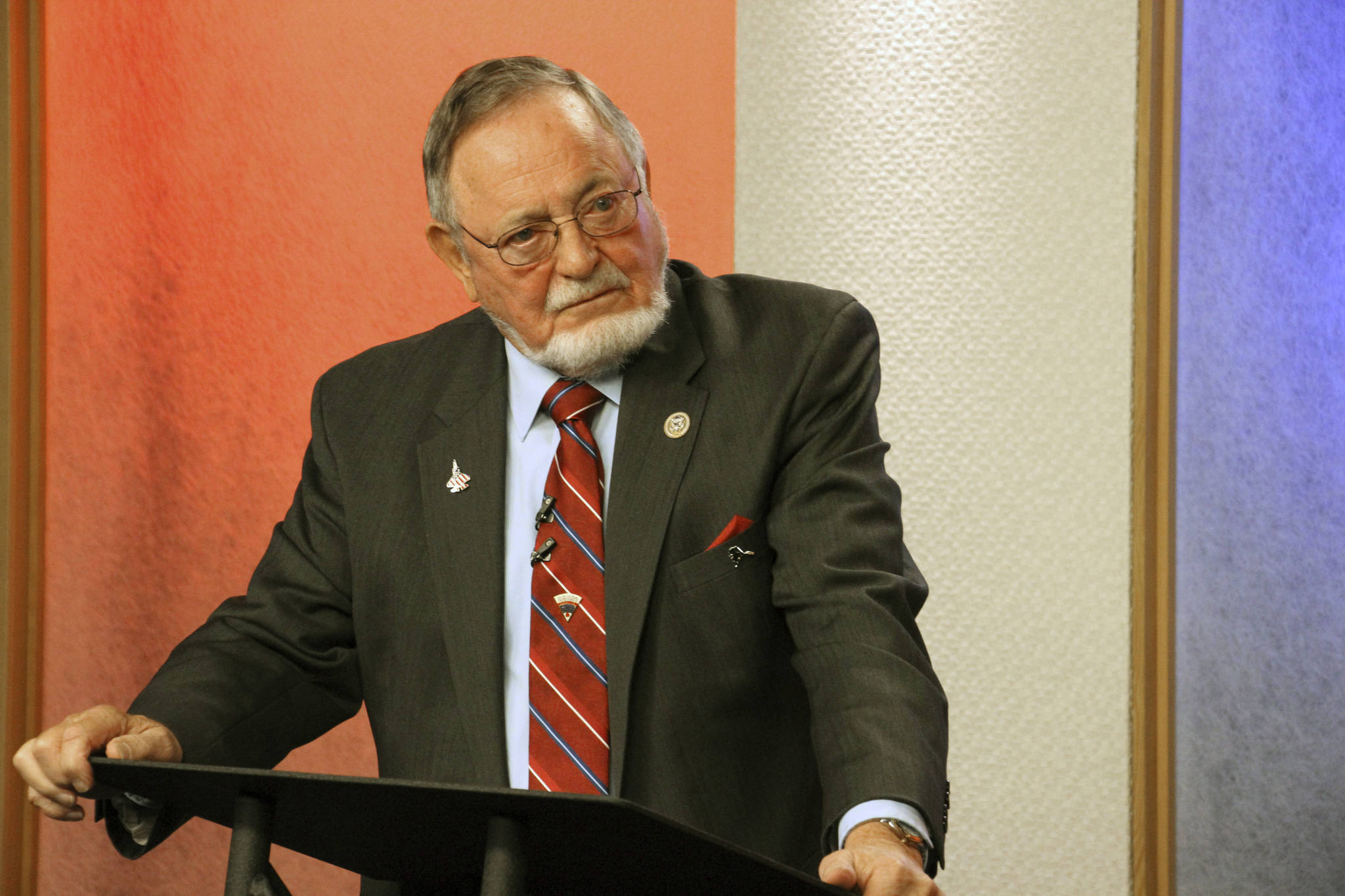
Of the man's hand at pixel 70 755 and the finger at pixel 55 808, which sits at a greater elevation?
the man's hand at pixel 70 755

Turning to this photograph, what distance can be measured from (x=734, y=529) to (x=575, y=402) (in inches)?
9.8

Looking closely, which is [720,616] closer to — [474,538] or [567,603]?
[567,603]

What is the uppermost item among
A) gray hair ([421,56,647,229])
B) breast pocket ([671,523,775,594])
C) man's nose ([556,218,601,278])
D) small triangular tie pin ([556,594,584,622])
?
gray hair ([421,56,647,229])

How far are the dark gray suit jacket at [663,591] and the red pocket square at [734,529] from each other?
0.05ft

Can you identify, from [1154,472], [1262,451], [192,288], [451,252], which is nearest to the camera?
[451,252]

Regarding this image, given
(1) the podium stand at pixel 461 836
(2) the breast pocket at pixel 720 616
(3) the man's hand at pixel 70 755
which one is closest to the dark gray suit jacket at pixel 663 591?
(2) the breast pocket at pixel 720 616

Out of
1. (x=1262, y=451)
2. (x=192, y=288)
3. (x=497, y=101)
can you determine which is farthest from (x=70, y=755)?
(x=1262, y=451)

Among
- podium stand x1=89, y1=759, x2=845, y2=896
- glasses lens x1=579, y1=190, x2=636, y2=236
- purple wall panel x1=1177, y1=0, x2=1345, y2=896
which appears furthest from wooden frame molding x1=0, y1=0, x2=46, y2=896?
purple wall panel x1=1177, y1=0, x2=1345, y2=896

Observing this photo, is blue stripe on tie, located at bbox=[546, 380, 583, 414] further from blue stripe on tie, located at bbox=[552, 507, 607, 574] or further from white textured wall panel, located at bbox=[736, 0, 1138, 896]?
white textured wall panel, located at bbox=[736, 0, 1138, 896]

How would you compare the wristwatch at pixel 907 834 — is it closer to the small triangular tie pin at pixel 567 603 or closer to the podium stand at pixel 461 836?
the podium stand at pixel 461 836

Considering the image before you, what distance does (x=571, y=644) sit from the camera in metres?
1.43

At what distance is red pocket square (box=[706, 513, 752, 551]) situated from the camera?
1.45 meters

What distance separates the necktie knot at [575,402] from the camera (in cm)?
154

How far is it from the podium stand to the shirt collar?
63cm
